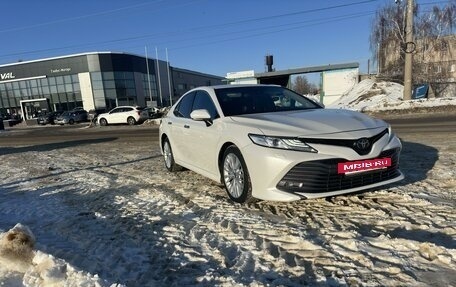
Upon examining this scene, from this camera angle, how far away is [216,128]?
514 cm

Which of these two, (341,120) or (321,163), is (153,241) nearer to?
(321,163)

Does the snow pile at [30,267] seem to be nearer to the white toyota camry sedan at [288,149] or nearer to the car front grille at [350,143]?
the white toyota camry sedan at [288,149]

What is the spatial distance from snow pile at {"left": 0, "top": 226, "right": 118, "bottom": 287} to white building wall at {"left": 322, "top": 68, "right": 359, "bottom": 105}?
120 ft

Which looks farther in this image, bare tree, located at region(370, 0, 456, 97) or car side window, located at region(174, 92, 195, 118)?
bare tree, located at region(370, 0, 456, 97)

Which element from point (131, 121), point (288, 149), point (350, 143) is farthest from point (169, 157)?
point (131, 121)

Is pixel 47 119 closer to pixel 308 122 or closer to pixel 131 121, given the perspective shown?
pixel 131 121

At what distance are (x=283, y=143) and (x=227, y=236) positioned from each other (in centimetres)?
116

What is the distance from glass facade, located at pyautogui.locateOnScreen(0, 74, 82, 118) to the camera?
6062cm

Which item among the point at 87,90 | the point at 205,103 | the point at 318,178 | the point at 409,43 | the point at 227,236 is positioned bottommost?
the point at 227,236

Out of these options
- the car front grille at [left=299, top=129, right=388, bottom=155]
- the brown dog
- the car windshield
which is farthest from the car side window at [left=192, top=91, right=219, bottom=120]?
the brown dog

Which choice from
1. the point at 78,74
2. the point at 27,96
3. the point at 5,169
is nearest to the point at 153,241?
the point at 5,169

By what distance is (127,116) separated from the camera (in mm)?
29516

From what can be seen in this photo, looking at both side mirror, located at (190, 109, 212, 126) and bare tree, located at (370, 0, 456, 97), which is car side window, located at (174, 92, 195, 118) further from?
bare tree, located at (370, 0, 456, 97)

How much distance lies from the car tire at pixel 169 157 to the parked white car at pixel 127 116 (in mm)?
22271
